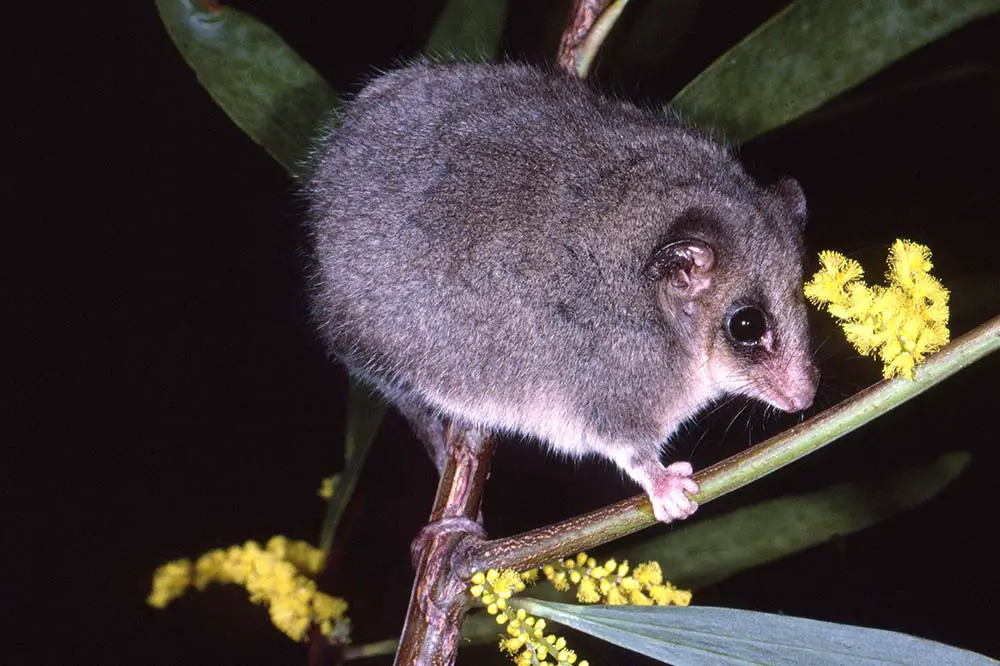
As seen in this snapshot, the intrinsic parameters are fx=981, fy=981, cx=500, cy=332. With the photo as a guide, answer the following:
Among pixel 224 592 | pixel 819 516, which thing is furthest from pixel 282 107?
pixel 819 516

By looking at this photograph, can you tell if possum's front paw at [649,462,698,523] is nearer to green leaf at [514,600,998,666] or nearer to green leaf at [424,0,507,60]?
green leaf at [514,600,998,666]

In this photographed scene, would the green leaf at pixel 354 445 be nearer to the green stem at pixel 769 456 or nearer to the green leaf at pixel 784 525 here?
the green leaf at pixel 784 525

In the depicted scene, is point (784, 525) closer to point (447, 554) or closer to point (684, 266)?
point (684, 266)

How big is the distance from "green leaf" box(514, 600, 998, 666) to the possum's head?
931mm

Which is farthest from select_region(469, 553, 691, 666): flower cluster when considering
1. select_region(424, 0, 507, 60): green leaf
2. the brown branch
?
select_region(424, 0, 507, 60): green leaf

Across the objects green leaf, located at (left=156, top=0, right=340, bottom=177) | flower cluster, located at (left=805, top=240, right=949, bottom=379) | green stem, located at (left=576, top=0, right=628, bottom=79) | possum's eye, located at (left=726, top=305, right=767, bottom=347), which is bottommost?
flower cluster, located at (left=805, top=240, right=949, bottom=379)

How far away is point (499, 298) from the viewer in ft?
9.05

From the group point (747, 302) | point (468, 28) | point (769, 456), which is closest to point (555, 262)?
point (747, 302)

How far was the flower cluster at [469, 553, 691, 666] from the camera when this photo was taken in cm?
212

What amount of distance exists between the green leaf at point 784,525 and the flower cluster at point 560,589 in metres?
0.47

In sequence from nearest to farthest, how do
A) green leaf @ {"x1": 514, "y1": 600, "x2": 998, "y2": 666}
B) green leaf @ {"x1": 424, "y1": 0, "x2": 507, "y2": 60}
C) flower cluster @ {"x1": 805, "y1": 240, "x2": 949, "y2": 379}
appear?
1. flower cluster @ {"x1": 805, "y1": 240, "x2": 949, "y2": 379}
2. green leaf @ {"x1": 514, "y1": 600, "x2": 998, "y2": 666}
3. green leaf @ {"x1": 424, "y1": 0, "x2": 507, "y2": 60}

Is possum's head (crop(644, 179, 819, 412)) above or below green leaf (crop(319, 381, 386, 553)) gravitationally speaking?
above

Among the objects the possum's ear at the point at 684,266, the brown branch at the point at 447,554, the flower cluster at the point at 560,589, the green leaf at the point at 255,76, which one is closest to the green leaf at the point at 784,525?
the flower cluster at the point at 560,589

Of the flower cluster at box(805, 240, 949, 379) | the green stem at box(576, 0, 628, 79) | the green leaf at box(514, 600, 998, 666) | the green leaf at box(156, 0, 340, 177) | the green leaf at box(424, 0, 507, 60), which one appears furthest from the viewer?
the green leaf at box(424, 0, 507, 60)
